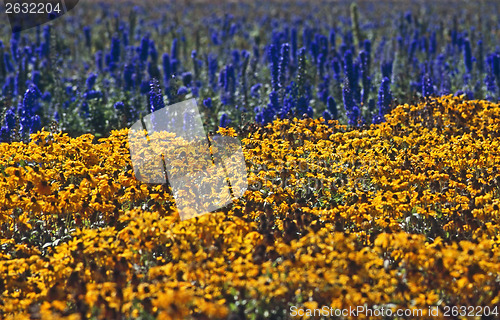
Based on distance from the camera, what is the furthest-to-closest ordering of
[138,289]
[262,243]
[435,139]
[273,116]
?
[273,116] < [435,139] < [262,243] < [138,289]

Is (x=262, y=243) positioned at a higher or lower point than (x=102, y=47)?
higher

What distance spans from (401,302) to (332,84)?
7.50 metres

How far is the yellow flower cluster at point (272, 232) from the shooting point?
172 inches

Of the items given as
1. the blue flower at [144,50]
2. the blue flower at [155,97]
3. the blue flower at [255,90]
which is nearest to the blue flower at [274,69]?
the blue flower at [255,90]

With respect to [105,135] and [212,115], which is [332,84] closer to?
[212,115]

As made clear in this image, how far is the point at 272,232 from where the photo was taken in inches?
211

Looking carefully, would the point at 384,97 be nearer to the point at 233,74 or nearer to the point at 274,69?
the point at 274,69

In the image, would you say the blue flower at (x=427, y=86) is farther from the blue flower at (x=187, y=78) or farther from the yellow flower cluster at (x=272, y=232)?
the blue flower at (x=187, y=78)

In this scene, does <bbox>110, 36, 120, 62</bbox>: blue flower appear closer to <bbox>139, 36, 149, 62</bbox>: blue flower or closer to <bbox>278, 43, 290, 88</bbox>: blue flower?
<bbox>139, 36, 149, 62</bbox>: blue flower

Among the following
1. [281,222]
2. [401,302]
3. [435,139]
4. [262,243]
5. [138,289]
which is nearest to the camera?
[138,289]

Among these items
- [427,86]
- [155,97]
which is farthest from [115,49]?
[427,86]

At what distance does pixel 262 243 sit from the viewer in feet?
16.6

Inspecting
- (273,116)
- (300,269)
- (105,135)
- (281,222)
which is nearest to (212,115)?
(273,116)

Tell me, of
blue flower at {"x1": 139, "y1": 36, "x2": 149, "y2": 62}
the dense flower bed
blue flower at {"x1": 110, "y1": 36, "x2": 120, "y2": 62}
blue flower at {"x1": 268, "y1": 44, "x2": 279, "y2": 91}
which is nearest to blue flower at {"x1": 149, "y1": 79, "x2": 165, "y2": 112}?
the dense flower bed
